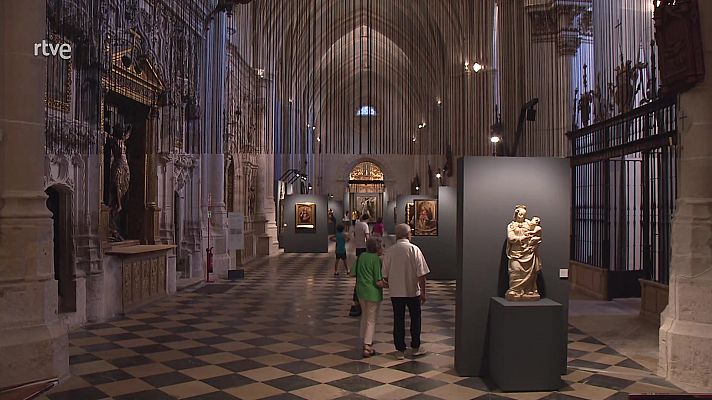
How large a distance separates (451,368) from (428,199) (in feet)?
31.4

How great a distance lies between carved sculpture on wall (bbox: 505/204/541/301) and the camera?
Result: 5852 mm

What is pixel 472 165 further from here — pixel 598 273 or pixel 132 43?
pixel 132 43

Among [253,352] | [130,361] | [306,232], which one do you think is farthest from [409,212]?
[130,361]

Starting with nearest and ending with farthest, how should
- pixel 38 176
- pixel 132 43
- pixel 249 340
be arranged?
pixel 38 176 → pixel 249 340 → pixel 132 43

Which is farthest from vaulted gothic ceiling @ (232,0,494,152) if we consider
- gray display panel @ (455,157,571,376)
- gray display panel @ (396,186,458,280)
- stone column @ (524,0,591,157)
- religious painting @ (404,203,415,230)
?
gray display panel @ (455,157,571,376)

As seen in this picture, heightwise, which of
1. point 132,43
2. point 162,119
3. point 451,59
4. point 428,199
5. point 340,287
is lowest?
point 340,287

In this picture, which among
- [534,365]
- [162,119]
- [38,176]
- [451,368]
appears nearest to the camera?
[534,365]

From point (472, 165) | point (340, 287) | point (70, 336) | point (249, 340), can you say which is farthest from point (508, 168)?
point (340, 287)

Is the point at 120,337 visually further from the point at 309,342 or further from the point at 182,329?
the point at 309,342

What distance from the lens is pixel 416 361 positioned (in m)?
6.86

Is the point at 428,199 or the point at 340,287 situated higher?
the point at 428,199

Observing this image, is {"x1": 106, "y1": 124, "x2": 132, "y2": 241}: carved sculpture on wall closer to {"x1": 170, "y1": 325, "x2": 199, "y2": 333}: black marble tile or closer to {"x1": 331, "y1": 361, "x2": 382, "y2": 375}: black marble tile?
{"x1": 170, "y1": 325, "x2": 199, "y2": 333}: black marble tile

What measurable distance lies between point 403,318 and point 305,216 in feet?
55.3

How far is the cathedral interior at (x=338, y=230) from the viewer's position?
19.2ft
